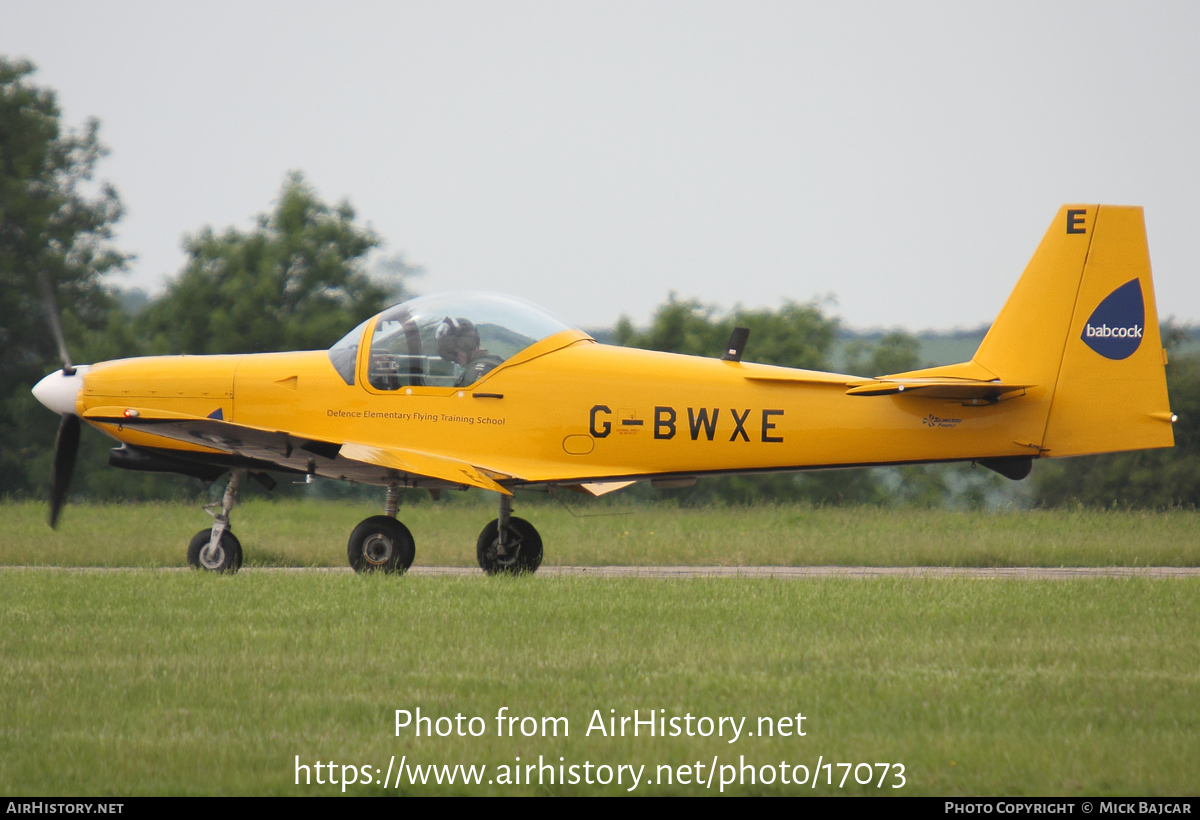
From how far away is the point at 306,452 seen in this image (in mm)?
10398

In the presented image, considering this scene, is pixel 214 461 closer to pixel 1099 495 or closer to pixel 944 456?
pixel 944 456

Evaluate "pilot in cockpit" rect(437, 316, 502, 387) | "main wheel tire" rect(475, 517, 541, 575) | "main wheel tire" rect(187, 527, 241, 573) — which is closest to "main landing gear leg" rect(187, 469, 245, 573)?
"main wheel tire" rect(187, 527, 241, 573)

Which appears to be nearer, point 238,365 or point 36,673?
point 36,673

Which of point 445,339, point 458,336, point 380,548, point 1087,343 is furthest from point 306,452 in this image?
point 1087,343

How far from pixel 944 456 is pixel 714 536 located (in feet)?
18.9

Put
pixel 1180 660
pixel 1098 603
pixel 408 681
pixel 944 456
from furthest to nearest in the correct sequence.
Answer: pixel 944 456 → pixel 1098 603 → pixel 1180 660 → pixel 408 681

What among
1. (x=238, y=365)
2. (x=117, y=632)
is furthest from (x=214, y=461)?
(x=117, y=632)

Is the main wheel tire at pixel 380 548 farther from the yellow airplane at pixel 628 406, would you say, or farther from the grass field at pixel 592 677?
the grass field at pixel 592 677

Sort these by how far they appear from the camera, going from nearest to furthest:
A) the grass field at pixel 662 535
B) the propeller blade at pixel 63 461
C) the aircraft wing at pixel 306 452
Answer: the aircraft wing at pixel 306 452, the propeller blade at pixel 63 461, the grass field at pixel 662 535

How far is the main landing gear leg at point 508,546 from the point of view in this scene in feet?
36.8

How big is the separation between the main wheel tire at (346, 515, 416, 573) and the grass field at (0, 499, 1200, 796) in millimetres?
594

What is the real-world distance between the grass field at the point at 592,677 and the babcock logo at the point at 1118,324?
2.29 meters

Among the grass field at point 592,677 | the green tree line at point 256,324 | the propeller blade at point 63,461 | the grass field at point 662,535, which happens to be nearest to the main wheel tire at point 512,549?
the grass field at point 592,677

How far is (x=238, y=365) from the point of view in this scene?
11445mm
